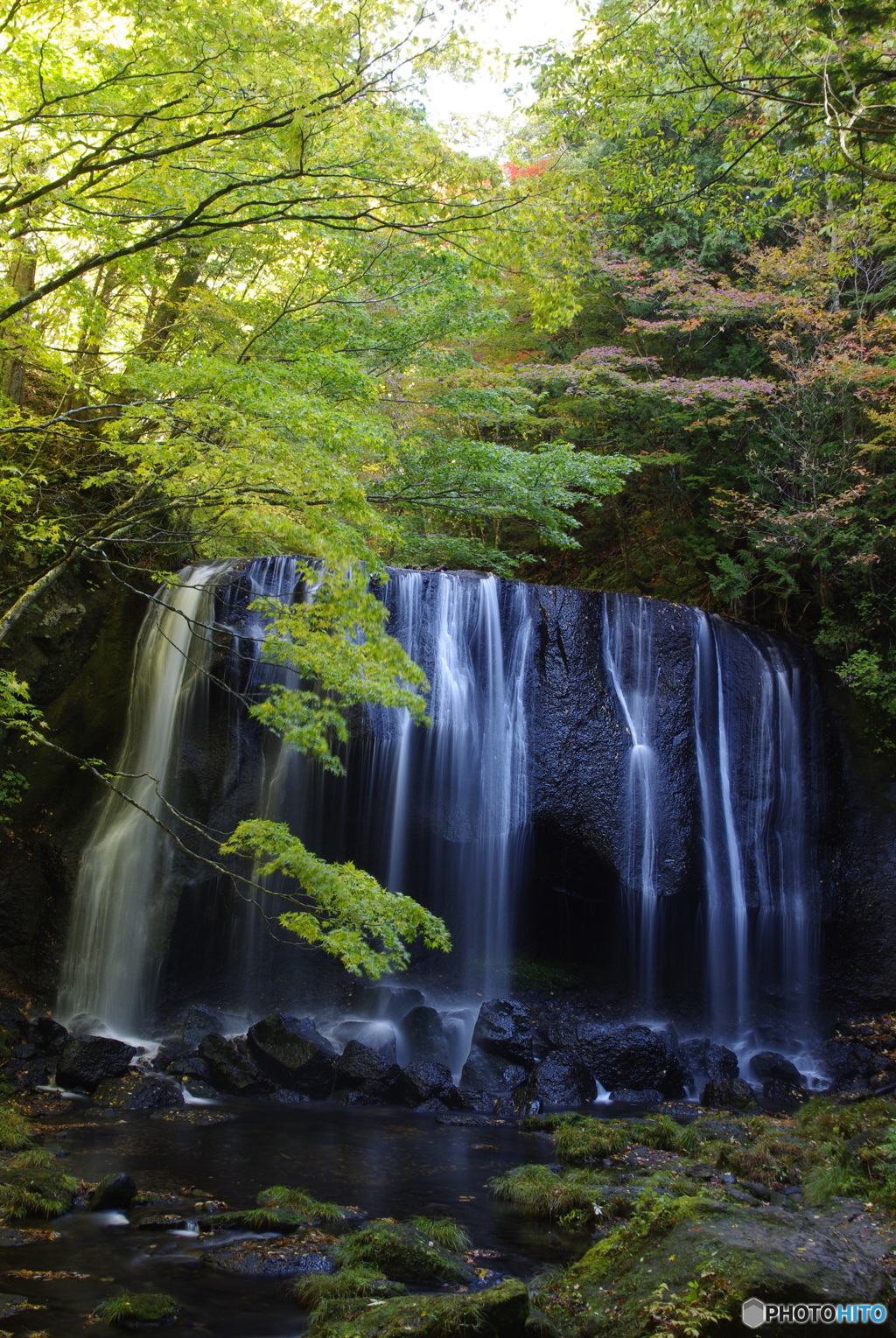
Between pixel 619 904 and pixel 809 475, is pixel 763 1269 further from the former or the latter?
pixel 809 475

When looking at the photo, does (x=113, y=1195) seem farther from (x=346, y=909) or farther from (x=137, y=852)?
(x=137, y=852)

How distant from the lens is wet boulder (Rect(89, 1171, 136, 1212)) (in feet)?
19.7

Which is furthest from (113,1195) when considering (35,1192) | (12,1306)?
(12,1306)

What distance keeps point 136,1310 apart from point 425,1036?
706 centimetres

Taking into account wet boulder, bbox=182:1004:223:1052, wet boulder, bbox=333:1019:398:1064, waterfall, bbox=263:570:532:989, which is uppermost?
waterfall, bbox=263:570:532:989

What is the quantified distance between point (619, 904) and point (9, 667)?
9.06 m

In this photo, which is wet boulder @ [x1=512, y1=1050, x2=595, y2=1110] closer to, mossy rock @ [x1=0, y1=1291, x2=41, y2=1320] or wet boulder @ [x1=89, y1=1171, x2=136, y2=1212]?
wet boulder @ [x1=89, y1=1171, x2=136, y2=1212]

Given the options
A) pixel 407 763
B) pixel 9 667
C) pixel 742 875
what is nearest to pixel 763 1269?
pixel 407 763

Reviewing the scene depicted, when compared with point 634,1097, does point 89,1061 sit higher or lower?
higher

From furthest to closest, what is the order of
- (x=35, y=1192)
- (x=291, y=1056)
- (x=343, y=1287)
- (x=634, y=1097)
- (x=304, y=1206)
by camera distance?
(x=634, y=1097)
(x=291, y=1056)
(x=304, y=1206)
(x=35, y=1192)
(x=343, y=1287)

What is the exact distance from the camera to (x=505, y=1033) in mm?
10789

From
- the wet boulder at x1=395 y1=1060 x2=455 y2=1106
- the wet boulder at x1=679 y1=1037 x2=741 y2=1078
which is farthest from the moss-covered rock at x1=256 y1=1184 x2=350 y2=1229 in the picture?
the wet boulder at x1=679 y1=1037 x2=741 y2=1078

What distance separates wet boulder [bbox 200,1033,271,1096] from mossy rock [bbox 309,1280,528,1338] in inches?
232

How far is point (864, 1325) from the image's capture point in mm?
3486
